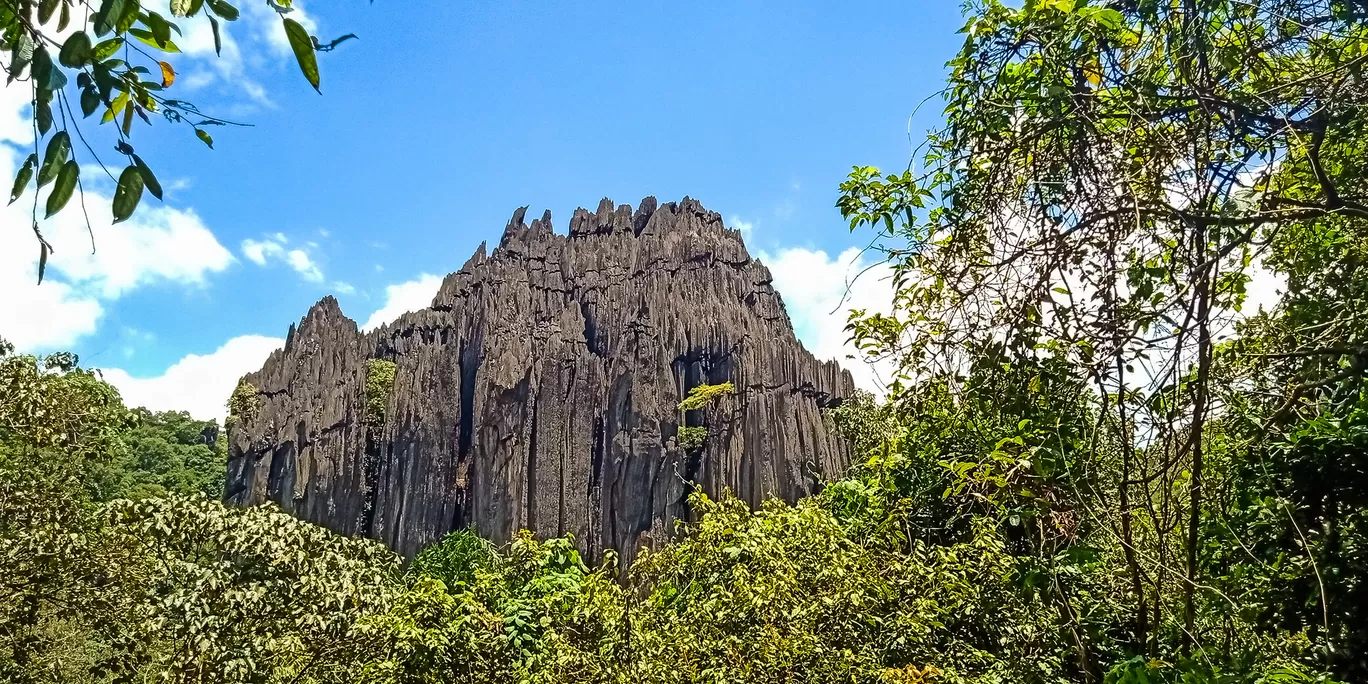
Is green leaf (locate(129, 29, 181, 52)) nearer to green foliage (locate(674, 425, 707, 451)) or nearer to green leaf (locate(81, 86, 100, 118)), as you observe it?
green leaf (locate(81, 86, 100, 118))

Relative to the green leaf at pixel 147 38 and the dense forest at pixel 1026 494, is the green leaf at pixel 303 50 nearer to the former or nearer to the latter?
the green leaf at pixel 147 38

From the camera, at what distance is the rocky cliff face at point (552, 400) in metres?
25.5

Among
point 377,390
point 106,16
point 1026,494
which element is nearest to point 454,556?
point 377,390

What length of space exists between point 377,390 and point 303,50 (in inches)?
1287

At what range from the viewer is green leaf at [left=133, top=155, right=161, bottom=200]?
1.09 metres

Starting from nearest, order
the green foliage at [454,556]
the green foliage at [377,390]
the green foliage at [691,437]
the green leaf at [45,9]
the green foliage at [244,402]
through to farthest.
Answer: the green leaf at [45,9] < the green foliage at [454,556] < the green foliage at [691,437] < the green foliage at [377,390] < the green foliage at [244,402]

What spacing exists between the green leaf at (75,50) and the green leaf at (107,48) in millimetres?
124

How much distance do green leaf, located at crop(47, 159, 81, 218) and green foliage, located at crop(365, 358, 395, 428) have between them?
31.6 m

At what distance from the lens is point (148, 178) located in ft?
3.59

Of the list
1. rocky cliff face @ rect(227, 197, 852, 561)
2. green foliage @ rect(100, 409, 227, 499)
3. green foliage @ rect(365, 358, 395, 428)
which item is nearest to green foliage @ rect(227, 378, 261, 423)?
rocky cliff face @ rect(227, 197, 852, 561)

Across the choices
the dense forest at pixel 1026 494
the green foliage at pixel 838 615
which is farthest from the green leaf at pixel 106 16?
the green foliage at pixel 838 615

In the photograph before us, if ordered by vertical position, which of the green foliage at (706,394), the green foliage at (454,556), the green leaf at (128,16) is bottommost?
the green leaf at (128,16)

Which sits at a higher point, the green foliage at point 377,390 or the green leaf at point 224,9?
the green foliage at point 377,390

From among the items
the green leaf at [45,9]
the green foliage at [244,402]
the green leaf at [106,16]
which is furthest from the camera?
the green foliage at [244,402]
